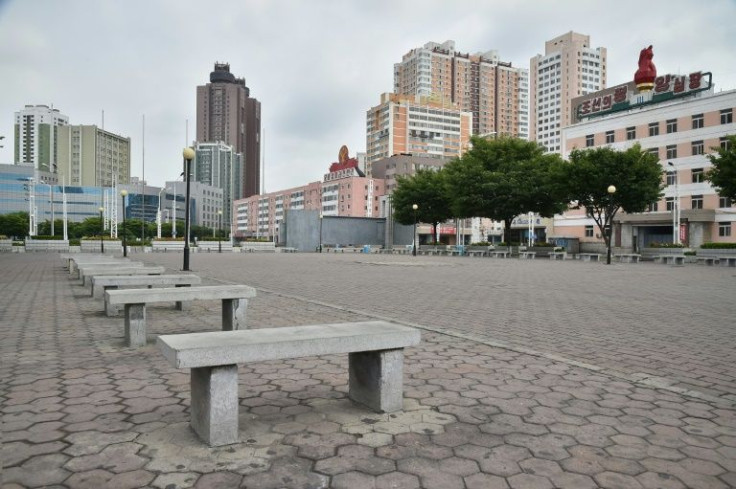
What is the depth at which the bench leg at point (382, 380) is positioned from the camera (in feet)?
12.5

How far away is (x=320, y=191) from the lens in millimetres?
130250

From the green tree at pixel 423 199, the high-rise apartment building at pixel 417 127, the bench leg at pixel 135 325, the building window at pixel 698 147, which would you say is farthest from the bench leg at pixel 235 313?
the high-rise apartment building at pixel 417 127

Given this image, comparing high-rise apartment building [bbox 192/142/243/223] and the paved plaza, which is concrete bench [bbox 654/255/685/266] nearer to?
the paved plaza

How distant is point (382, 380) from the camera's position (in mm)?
3811

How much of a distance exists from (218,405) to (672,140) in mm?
56660

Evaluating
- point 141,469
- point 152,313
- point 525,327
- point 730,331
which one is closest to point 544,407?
point 141,469

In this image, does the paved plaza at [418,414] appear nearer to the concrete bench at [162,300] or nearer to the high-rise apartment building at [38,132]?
the concrete bench at [162,300]

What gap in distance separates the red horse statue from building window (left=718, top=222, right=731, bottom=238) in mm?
15713

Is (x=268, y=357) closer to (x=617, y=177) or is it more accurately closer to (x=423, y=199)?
(x=617, y=177)

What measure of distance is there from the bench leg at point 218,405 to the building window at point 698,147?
5507 centimetres

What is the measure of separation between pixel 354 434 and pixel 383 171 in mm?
119702

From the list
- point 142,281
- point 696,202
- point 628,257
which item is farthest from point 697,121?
point 142,281

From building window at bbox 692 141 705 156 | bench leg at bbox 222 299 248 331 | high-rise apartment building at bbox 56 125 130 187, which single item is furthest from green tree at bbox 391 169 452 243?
high-rise apartment building at bbox 56 125 130 187

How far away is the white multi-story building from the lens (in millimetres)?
46250
